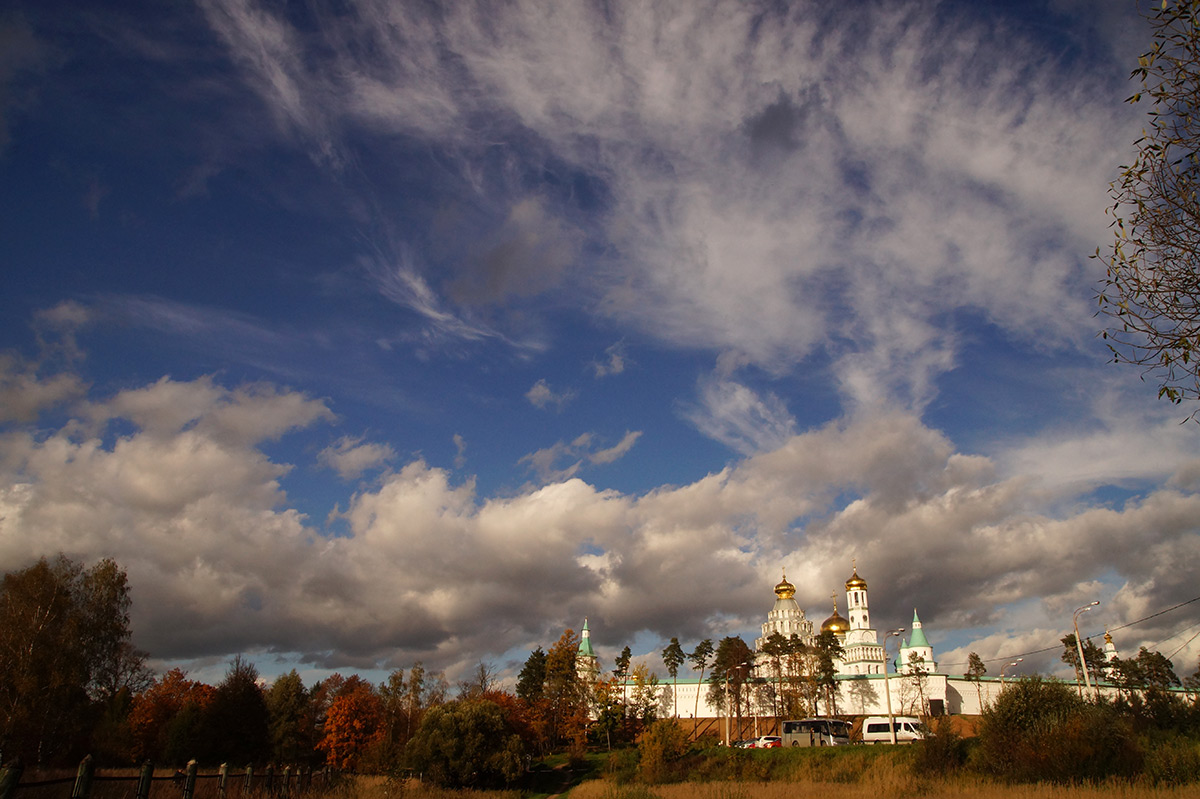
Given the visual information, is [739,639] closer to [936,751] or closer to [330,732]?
[330,732]

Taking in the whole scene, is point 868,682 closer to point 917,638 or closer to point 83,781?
point 917,638

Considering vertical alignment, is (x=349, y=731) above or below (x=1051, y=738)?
below

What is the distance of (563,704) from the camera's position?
224 ft

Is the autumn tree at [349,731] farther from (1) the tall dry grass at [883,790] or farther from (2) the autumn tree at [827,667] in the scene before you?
(2) the autumn tree at [827,667]

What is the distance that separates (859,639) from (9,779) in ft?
372

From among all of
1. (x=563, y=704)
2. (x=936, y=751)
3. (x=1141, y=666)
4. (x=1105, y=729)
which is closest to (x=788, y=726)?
(x=936, y=751)

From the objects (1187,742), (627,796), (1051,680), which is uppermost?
(1051,680)

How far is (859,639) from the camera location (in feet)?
354

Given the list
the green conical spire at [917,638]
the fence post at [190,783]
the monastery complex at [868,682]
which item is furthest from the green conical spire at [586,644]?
the fence post at [190,783]

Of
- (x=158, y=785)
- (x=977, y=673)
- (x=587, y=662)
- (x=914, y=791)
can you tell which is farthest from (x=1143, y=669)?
(x=158, y=785)

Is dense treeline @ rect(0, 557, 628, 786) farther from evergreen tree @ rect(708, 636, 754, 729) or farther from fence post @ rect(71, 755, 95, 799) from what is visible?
fence post @ rect(71, 755, 95, 799)

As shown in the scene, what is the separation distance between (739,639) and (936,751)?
5691 centimetres

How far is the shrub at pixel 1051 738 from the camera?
21547 millimetres

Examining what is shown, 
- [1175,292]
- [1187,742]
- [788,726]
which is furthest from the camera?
[788,726]
